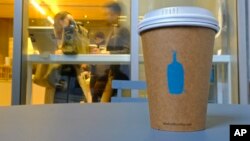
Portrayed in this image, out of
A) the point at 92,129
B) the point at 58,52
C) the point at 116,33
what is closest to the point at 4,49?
the point at 58,52

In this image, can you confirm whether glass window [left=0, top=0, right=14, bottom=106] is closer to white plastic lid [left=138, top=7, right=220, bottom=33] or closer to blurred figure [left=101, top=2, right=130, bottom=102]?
blurred figure [left=101, top=2, right=130, bottom=102]

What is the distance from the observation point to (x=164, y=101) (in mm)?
479

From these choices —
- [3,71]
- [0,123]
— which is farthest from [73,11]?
[0,123]

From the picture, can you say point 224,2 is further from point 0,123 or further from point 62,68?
point 0,123

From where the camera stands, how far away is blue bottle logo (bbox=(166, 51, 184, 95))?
47cm

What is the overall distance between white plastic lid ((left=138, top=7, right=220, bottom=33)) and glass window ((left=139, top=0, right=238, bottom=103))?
2.24m

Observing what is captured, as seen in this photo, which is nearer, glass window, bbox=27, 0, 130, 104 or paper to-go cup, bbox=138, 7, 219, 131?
paper to-go cup, bbox=138, 7, 219, 131

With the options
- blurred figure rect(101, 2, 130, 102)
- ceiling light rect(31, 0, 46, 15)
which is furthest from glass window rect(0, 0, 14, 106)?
blurred figure rect(101, 2, 130, 102)

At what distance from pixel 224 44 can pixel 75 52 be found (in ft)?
4.45

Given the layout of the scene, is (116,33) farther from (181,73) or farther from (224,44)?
(181,73)

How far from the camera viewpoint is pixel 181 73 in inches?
18.4

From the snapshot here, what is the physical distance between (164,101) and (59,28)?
8.05 ft

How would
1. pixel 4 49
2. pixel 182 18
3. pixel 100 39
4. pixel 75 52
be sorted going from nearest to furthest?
pixel 182 18 → pixel 75 52 → pixel 100 39 → pixel 4 49

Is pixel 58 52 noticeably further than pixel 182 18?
Yes
